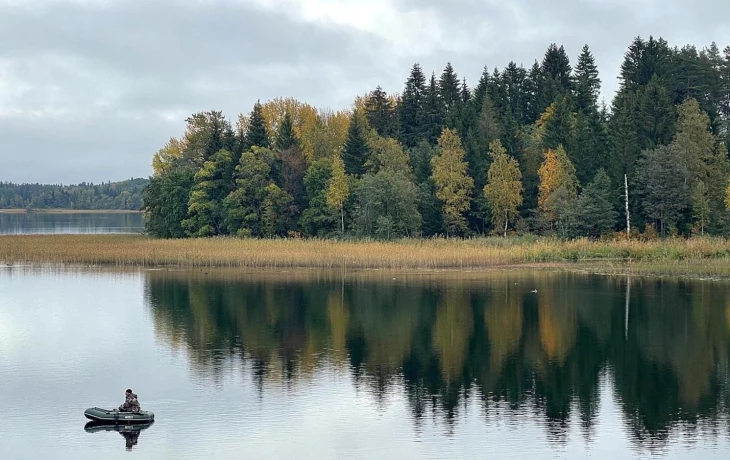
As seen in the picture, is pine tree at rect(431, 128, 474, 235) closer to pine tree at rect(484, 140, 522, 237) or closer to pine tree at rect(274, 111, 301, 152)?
pine tree at rect(484, 140, 522, 237)

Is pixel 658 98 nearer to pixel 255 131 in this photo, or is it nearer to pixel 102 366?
pixel 255 131

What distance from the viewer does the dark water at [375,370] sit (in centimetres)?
2431

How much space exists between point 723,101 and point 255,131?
50105 mm

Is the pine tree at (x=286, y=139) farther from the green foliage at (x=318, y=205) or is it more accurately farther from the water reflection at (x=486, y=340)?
the water reflection at (x=486, y=340)

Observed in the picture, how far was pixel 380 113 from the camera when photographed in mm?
111688

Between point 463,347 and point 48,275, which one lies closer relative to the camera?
point 463,347

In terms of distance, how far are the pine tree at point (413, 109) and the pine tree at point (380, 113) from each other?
61.4 inches

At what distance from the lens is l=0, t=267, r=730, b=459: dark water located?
2431cm

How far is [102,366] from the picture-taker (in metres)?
33.3

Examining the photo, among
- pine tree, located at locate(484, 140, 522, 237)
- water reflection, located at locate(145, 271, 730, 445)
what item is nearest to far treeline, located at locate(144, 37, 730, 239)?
pine tree, located at locate(484, 140, 522, 237)

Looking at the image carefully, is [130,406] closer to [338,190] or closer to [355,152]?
[338,190]

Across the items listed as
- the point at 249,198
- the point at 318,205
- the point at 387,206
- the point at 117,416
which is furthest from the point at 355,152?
the point at 117,416

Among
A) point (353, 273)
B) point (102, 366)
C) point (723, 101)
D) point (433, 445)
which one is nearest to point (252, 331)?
point (102, 366)

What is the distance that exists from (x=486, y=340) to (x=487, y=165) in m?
51.7
